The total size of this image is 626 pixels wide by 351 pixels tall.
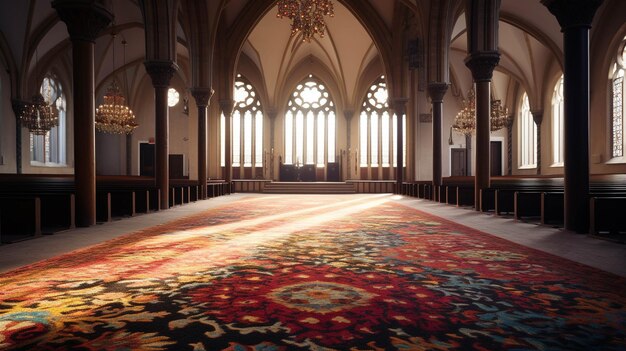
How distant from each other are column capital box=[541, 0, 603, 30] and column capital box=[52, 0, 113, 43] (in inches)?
295

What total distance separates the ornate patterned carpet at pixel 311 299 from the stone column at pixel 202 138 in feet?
35.0

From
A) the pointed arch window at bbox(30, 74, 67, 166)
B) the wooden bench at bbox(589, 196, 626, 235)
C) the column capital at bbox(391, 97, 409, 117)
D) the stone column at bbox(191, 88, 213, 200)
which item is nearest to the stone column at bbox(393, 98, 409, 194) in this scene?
the column capital at bbox(391, 97, 409, 117)

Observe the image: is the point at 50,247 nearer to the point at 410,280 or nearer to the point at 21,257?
the point at 21,257

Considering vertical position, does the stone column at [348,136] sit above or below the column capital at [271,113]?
below

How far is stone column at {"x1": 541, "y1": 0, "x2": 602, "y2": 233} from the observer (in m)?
6.68

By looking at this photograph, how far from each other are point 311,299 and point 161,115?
1002cm

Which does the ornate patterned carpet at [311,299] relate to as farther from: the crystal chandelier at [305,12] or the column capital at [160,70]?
the crystal chandelier at [305,12]

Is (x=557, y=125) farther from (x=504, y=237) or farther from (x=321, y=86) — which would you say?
(x=504, y=237)

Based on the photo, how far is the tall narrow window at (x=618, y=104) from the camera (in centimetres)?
1667

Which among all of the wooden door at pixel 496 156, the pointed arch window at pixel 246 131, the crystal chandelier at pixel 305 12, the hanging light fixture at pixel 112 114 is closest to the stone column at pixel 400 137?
the crystal chandelier at pixel 305 12

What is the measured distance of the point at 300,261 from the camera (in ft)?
14.2

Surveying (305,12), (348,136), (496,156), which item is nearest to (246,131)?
(348,136)

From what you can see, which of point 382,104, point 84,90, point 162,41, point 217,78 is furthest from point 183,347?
point 382,104

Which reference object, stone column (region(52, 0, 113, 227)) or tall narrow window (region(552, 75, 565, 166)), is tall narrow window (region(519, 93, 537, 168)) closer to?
tall narrow window (region(552, 75, 565, 166))
